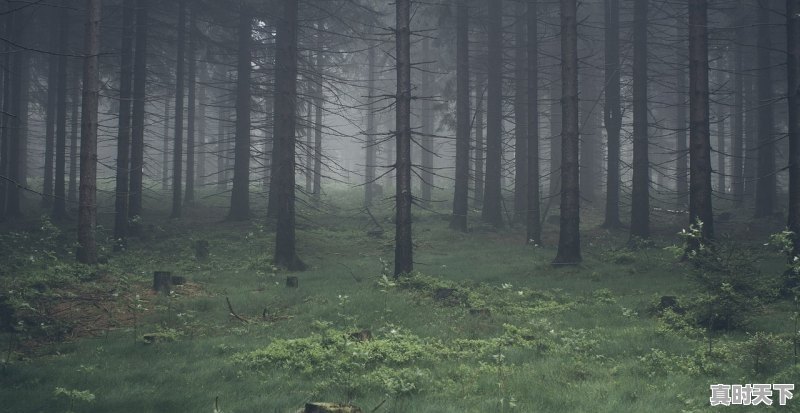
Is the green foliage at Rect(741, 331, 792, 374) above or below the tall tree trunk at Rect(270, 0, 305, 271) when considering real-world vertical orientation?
below

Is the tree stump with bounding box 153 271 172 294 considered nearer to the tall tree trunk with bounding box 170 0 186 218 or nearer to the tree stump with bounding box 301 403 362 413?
the tree stump with bounding box 301 403 362 413

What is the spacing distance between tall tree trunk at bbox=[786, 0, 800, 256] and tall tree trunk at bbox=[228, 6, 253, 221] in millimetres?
20267

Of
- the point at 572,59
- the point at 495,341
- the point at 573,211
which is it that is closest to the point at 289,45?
the point at 572,59

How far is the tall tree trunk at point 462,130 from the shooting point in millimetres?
26594

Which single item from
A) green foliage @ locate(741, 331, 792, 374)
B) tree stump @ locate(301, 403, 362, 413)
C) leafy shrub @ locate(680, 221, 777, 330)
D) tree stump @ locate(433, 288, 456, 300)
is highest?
leafy shrub @ locate(680, 221, 777, 330)

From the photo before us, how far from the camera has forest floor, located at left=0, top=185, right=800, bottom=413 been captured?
7.95m

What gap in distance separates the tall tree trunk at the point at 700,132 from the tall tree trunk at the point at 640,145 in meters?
4.57

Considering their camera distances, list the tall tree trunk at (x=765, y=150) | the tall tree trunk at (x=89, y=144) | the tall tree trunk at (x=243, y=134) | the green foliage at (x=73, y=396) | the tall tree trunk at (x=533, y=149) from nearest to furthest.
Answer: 1. the green foliage at (x=73, y=396)
2. the tall tree trunk at (x=89, y=144)
3. the tall tree trunk at (x=533, y=149)
4. the tall tree trunk at (x=765, y=150)
5. the tall tree trunk at (x=243, y=134)

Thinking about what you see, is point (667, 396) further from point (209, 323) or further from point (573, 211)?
point (573, 211)

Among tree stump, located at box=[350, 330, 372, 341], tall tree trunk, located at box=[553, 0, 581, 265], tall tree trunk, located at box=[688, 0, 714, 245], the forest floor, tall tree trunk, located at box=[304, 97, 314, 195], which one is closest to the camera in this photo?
the forest floor

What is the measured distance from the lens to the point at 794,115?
44.8 ft

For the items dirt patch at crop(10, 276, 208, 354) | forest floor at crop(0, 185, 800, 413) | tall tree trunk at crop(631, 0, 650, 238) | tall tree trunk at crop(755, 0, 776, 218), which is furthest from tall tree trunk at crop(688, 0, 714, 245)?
dirt patch at crop(10, 276, 208, 354)

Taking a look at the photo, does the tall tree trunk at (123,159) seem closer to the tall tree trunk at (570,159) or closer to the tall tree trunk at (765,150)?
the tall tree trunk at (570,159)

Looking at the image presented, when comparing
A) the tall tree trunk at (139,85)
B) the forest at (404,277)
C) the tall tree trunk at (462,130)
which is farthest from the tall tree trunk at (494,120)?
the tall tree trunk at (139,85)
